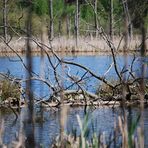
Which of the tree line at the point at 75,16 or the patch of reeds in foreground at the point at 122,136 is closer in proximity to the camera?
the patch of reeds in foreground at the point at 122,136

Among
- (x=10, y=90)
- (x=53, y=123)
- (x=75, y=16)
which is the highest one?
(x=75, y=16)

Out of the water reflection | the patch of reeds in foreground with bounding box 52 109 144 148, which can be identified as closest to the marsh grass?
the water reflection

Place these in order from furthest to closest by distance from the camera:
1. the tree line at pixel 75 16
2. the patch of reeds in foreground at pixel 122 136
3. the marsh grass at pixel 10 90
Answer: the marsh grass at pixel 10 90
the tree line at pixel 75 16
the patch of reeds in foreground at pixel 122 136

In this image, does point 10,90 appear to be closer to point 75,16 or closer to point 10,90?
point 10,90

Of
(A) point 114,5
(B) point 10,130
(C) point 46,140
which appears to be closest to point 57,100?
(B) point 10,130

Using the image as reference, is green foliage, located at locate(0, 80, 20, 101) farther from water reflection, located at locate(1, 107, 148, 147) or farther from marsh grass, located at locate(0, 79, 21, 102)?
water reflection, located at locate(1, 107, 148, 147)

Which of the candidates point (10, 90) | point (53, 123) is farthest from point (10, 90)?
point (53, 123)

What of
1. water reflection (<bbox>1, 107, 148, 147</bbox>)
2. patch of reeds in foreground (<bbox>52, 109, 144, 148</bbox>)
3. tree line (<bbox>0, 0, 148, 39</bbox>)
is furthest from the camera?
water reflection (<bbox>1, 107, 148, 147</bbox>)

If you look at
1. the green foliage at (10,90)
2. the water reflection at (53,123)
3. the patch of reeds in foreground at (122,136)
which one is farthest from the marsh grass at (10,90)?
the patch of reeds in foreground at (122,136)

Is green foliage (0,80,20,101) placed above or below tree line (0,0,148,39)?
below

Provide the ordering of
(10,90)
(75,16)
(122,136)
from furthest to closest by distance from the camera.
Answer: (75,16) < (10,90) < (122,136)

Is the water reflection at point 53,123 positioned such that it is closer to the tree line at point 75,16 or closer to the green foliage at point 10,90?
the green foliage at point 10,90

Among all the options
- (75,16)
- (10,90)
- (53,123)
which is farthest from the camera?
(75,16)

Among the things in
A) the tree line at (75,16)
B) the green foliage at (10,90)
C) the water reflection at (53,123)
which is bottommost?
the water reflection at (53,123)
